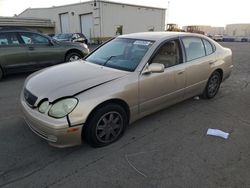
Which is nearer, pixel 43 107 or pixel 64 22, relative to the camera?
pixel 43 107

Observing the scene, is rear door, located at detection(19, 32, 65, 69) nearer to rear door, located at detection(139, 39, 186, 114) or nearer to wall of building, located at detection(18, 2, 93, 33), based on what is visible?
rear door, located at detection(139, 39, 186, 114)

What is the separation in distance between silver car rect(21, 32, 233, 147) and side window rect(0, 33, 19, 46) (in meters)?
3.89

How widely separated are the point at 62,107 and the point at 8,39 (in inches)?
208

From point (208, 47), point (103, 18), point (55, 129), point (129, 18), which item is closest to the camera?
point (55, 129)

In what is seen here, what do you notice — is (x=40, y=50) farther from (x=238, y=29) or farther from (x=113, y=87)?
(x=238, y=29)

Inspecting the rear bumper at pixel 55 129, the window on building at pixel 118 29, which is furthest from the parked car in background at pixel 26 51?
the window on building at pixel 118 29

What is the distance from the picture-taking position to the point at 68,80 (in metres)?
2.96

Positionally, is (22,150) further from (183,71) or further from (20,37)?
A: (20,37)

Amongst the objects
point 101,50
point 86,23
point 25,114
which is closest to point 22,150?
point 25,114

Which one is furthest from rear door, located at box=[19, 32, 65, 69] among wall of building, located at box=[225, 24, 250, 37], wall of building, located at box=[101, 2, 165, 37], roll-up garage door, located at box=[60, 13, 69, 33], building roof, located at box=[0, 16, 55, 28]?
wall of building, located at box=[225, 24, 250, 37]

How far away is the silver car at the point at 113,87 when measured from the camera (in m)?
2.59

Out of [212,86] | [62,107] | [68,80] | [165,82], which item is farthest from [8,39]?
[212,86]

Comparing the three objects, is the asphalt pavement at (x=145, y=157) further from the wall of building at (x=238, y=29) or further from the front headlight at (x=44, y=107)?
the wall of building at (x=238, y=29)

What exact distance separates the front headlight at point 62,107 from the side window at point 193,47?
2.45m
